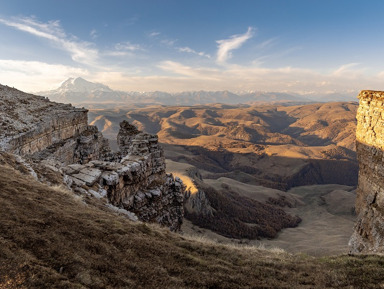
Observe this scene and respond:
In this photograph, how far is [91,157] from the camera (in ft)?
101

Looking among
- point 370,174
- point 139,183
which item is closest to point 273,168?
point 139,183

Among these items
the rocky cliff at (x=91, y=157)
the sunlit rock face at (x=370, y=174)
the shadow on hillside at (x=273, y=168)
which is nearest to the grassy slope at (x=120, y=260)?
the rocky cliff at (x=91, y=157)

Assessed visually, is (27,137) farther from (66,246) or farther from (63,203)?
(66,246)

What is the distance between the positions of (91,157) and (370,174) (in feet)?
96.4

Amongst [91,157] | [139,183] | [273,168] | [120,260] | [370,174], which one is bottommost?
[273,168]

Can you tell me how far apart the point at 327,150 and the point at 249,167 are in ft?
240

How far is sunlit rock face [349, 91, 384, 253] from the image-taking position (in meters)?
12.7

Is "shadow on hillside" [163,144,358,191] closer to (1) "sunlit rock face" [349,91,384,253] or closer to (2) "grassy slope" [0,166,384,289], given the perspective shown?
(1) "sunlit rock face" [349,91,384,253]

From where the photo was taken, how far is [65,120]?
100 ft

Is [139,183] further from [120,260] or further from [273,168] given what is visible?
[273,168]

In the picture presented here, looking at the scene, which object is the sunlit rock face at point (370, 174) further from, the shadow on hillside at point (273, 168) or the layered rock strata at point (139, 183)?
the shadow on hillside at point (273, 168)

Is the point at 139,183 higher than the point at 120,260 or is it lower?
lower

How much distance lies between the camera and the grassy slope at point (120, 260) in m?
5.84

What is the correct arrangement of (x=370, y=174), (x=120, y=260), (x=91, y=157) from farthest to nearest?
(x=91, y=157) < (x=370, y=174) < (x=120, y=260)
